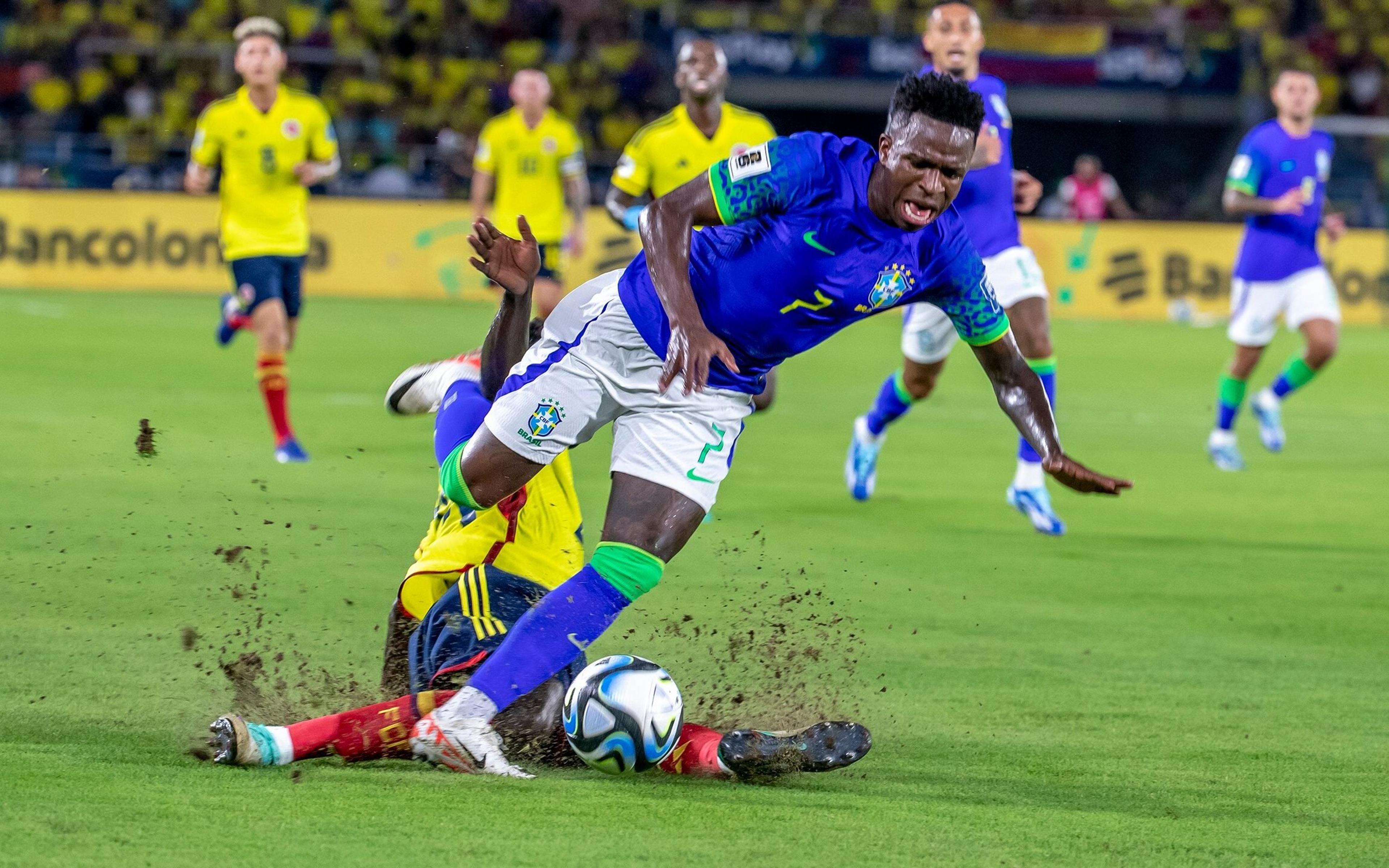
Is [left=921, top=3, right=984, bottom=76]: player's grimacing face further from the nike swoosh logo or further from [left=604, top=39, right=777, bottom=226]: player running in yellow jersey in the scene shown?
the nike swoosh logo

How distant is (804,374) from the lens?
54.4 feet

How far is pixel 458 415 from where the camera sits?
5.59 metres

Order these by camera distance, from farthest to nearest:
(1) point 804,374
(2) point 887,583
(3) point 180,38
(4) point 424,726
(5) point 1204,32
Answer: (5) point 1204,32
(3) point 180,38
(1) point 804,374
(2) point 887,583
(4) point 424,726

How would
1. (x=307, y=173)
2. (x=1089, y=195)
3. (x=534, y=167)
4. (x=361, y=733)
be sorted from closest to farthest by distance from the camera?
(x=361, y=733) → (x=307, y=173) → (x=534, y=167) → (x=1089, y=195)

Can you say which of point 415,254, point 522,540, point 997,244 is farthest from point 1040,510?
point 415,254

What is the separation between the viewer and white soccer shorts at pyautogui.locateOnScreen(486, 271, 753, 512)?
4.74 metres

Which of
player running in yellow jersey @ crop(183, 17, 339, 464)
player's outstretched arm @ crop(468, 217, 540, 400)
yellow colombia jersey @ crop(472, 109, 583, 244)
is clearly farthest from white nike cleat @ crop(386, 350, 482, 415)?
yellow colombia jersey @ crop(472, 109, 583, 244)

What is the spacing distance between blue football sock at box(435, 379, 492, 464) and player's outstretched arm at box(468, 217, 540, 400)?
60mm

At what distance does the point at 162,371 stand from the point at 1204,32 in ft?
64.5

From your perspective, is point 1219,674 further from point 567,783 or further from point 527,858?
point 527,858

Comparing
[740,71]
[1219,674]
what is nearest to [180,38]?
[740,71]

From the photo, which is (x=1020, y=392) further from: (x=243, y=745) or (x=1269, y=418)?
(x=1269, y=418)

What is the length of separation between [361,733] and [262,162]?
7.44 m

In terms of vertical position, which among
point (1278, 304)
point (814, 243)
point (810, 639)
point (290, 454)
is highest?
point (814, 243)
